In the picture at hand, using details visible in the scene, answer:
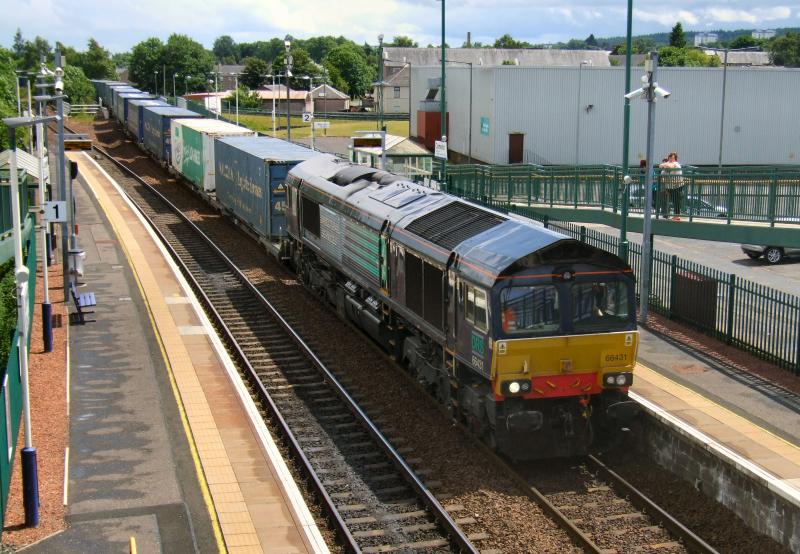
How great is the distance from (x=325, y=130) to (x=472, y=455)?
226ft

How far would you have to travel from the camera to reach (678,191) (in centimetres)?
2325

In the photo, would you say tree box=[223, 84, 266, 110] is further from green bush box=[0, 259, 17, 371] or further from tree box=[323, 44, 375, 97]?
green bush box=[0, 259, 17, 371]

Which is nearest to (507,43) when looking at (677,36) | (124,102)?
(677,36)

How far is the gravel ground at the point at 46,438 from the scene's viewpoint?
12062mm

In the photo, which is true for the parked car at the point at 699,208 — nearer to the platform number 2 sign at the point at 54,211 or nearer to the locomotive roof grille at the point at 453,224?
the locomotive roof grille at the point at 453,224

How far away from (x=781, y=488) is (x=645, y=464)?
315cm

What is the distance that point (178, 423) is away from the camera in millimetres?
15938

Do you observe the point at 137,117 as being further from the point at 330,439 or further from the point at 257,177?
the point at 330,439

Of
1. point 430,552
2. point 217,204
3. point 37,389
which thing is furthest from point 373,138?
point 430,552

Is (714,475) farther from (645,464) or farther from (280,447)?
(280,447)

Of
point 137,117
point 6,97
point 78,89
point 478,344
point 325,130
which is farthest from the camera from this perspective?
point 78,89

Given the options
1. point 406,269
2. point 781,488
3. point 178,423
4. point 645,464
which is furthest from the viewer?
point 406,269

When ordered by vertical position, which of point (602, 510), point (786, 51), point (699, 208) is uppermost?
point (786, 51)

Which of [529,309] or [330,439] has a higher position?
[529,309]
